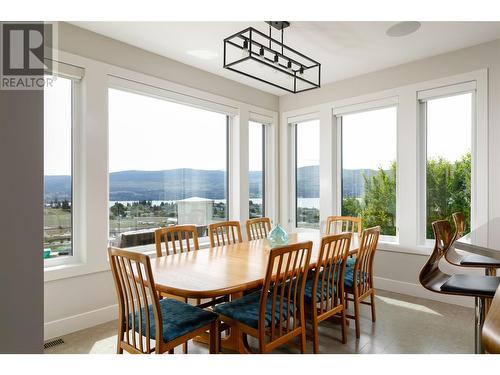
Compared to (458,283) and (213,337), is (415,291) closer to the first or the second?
(458,283)

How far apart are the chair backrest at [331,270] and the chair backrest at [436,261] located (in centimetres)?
54

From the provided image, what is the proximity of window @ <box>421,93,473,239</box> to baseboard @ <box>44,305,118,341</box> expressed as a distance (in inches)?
138

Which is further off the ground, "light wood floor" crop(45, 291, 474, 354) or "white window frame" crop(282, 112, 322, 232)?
"white window frame" crop(282, 112, 322, 232)

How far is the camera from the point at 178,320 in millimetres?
1894

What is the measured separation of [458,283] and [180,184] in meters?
2.96

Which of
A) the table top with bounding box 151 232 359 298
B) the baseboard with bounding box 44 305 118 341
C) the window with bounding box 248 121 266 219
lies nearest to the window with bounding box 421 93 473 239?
the table top with bounding box 151 232 359 298

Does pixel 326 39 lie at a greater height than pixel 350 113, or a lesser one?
greater

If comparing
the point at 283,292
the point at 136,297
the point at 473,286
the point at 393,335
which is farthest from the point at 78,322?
the point at 473,286

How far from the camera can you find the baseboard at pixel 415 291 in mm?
3365

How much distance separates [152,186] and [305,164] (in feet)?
7.86

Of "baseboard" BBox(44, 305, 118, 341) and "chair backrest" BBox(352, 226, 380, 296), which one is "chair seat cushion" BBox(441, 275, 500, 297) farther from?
"baseboard" BBox(44, 305, 118, 341)

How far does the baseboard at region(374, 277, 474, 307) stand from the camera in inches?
132

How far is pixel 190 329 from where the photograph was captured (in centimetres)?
186
